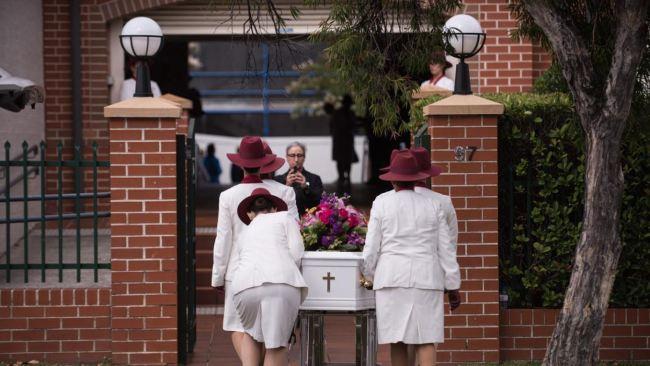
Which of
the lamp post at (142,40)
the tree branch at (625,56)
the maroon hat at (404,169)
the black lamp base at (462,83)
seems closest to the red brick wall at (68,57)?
the lamp post at (142,40)

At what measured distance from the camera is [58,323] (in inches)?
378

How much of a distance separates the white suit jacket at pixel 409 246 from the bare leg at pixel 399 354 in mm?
Answer: 449

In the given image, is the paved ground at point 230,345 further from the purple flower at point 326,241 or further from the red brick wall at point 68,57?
the red brick wall at point 68,57

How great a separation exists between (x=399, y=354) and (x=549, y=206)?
246cm

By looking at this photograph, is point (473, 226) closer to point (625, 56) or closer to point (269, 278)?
point (625, 56)

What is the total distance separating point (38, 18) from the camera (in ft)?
46.7

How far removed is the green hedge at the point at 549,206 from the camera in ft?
31.4

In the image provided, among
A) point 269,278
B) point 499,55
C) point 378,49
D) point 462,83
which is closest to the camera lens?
point 269,278

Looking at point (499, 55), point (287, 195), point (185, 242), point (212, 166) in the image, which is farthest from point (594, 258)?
point (212, 166)

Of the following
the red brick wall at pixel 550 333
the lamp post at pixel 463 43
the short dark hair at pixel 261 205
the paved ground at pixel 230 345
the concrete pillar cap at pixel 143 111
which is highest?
the lamp post at pixel 463 43

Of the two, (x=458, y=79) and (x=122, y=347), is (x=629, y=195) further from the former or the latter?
(x=122, y=347)

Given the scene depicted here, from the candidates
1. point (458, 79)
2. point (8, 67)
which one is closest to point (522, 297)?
point (458, 79)

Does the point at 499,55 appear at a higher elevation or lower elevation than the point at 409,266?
higher

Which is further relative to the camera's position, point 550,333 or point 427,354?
Result: point 550,333
